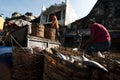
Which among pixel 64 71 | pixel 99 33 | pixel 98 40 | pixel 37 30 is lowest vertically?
pixel 64 71

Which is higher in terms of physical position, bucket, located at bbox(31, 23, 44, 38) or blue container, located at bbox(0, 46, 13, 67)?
bucket, located at bbox(31, 23, 44, 38)

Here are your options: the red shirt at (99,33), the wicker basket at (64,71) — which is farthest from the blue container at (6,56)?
the red shirt at (99,33)

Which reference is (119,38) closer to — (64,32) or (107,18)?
(107,18)

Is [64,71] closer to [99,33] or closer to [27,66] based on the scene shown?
[27,66]

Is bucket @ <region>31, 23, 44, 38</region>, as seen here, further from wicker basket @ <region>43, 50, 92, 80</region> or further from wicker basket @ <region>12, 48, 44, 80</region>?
wicker basket @ <region>43, 50, 92, 80</region>

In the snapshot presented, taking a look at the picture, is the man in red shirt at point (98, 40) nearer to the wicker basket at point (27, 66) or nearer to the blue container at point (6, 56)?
the wicker basket at point (27, 66)

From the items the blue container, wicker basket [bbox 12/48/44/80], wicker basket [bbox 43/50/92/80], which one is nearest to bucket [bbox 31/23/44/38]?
the blue container

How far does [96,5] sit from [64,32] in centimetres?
510

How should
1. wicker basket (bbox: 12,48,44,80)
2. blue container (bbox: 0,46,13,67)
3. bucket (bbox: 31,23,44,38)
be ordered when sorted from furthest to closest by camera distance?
1. bucket (bbox: 31,23,44,38)
2. blue container (bbox: 0,46,13,67)
3. wicker basket (bbox: 12,48,44,80)

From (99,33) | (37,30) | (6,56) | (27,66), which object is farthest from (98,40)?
(6,56)

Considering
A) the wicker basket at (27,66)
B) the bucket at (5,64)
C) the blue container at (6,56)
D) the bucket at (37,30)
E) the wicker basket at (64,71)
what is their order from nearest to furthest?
the wicker basket at (64,71) → the wicker basket at (27,66) → the bucket at (5,64) → the blue container at (6,56) → the bucket at (37,30)

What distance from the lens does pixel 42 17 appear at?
3030 centimetres

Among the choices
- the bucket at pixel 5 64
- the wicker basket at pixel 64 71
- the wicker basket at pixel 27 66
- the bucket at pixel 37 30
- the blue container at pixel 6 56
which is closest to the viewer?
the wicker basket at pixel 64 71

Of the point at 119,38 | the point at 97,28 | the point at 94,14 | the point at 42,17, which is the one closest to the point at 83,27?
the point at 94,14
